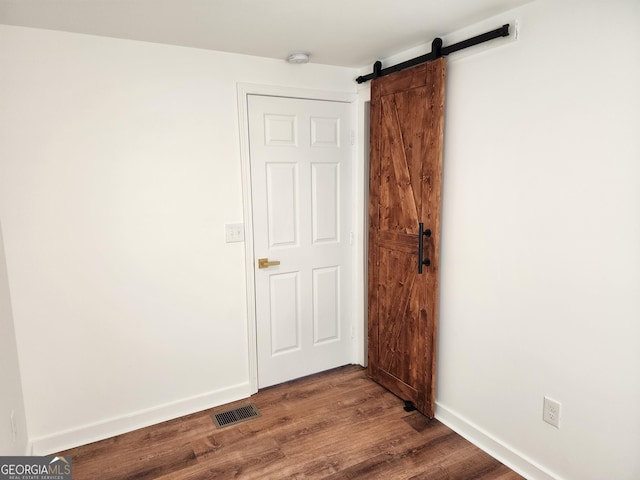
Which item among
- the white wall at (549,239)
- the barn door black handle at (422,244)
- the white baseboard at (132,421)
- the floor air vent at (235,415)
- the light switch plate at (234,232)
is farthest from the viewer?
the light switch plate at (234,232)

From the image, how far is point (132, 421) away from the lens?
96.8 inches

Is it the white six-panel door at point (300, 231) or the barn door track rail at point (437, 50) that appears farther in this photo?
the white six-panel door at point (300, 231)

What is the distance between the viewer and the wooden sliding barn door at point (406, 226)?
2340 millimetres

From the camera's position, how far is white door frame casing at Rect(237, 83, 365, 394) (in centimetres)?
262

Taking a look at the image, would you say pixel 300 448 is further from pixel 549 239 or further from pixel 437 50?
pixel 437 50

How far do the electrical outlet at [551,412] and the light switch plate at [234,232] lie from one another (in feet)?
6.46

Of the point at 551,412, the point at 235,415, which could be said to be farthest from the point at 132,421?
the point at 551,412

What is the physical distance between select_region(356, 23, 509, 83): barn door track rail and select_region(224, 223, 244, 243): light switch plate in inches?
55.2

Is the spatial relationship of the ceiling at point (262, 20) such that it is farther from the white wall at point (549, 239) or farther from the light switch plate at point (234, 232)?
the light switch plate at point (234, 232)

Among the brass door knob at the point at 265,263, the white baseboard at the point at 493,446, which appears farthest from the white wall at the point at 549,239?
the brass door knob at the point at 265,263

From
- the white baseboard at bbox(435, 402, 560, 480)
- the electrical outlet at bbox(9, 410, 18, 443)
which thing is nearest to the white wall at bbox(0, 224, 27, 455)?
the electrical outlet at bbox(9, 410, 18, 443)

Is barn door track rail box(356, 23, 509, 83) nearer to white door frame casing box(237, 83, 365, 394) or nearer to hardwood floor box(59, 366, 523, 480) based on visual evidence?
white door frame casing box(237, 83, 365, 394)

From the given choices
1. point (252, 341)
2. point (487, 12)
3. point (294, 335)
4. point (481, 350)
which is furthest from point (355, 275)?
point (487, 12)

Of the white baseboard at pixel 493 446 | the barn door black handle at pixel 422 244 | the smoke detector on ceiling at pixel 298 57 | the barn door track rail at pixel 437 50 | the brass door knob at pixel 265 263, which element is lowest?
the white baseboard at pixel 493 446
